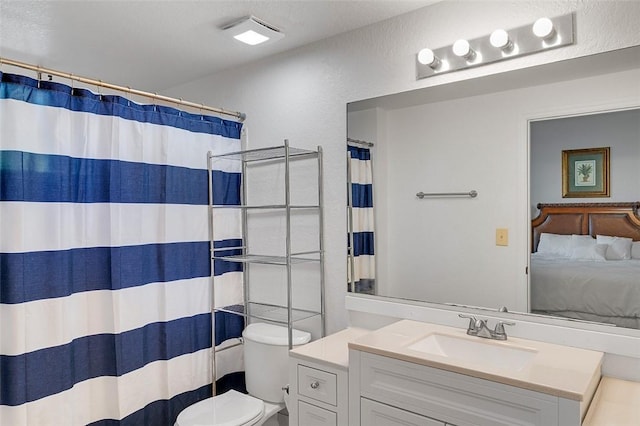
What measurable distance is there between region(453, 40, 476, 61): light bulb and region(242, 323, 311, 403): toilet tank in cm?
162

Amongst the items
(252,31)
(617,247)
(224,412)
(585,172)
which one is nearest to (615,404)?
(617,247)

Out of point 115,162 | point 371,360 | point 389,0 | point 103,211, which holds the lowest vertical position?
point 371,360

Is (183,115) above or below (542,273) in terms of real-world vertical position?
above

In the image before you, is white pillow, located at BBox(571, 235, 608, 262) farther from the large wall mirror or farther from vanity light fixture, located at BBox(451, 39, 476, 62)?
vanity light fixture, located at BBox(451, 39, 476, 62)

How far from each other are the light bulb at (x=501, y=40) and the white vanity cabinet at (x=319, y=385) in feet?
4.74

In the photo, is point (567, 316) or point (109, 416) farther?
point (109, 416)

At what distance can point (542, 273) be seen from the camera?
67.3 inches

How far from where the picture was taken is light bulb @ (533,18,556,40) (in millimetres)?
1604

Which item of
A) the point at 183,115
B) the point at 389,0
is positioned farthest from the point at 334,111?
the point at 183,115

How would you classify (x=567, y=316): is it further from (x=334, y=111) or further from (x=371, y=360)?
(x=334, y=111)

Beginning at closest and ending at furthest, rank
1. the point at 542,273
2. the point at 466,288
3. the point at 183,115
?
the point at 542,273
the point at 466,288
the point at 183,115

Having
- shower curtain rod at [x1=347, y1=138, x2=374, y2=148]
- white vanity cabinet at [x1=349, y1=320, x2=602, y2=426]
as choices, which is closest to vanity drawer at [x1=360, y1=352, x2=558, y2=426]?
white vanity cabinet at [x1=349, y1=320, x2=602, y2=426]

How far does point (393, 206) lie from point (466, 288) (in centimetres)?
52

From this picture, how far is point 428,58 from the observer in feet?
6.18
